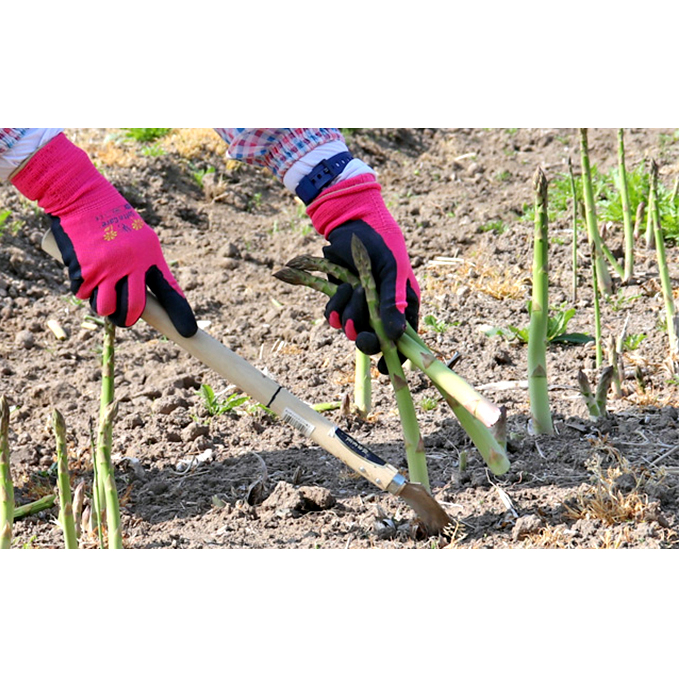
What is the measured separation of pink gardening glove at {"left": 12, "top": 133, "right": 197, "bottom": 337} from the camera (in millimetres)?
2189

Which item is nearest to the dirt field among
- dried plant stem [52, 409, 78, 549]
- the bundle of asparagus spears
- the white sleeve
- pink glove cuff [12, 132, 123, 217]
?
the bundle of asparagus spears

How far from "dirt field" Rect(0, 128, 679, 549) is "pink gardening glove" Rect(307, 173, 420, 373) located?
17.1 inches

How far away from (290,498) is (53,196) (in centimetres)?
102

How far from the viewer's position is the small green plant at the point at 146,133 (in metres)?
4.81

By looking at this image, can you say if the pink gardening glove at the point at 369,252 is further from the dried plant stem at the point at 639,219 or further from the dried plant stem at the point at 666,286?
the dried plant stem at the point at 639,219

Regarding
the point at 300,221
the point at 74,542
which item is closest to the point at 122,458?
the point at 74,542

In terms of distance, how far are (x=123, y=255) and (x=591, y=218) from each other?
170 centimetres

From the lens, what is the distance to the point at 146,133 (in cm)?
482

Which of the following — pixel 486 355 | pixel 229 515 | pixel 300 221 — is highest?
pixel 300 221

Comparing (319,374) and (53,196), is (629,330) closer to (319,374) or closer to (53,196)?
(319,374)

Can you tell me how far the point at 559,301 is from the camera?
3.38 meters

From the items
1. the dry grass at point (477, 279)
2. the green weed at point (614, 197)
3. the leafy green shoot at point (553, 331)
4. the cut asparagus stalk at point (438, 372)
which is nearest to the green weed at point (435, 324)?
the leafy green shoot at point (553, 331)

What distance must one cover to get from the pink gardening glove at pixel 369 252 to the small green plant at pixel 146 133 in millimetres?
2670
